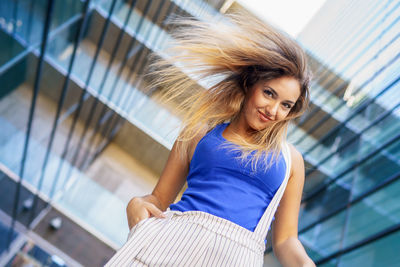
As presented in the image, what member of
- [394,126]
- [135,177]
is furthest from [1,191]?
[394,126]

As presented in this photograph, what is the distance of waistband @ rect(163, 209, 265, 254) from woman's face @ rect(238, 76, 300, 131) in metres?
0.48

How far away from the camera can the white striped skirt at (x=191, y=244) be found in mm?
1396

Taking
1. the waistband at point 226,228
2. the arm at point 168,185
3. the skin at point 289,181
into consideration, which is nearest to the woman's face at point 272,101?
the skin at point 289,181

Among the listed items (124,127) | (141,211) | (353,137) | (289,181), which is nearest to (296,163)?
(289,181)

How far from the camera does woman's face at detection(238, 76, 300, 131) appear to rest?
1755 mm

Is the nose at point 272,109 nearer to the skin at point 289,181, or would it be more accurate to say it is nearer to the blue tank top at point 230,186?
the skin at point 289,181

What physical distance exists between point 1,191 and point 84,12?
11.9ft

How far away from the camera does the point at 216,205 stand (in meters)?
1.56

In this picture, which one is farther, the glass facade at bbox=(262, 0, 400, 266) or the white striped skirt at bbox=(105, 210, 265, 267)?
Answer: the glass facade at bbox=(262, 0, 400, 266)

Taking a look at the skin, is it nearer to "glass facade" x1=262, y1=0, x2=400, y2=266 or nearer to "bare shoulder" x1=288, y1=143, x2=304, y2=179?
"bare shoulder" x1=288, y1=143, x2=304, y2=179

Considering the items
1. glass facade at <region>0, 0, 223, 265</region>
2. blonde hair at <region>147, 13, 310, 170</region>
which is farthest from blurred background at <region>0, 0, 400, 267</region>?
blonde hair at <region>147, 13, 310, 170</region>

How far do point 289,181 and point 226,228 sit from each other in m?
0.37

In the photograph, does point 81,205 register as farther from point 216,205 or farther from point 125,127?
point 216,205

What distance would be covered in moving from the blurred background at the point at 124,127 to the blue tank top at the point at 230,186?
363cm
